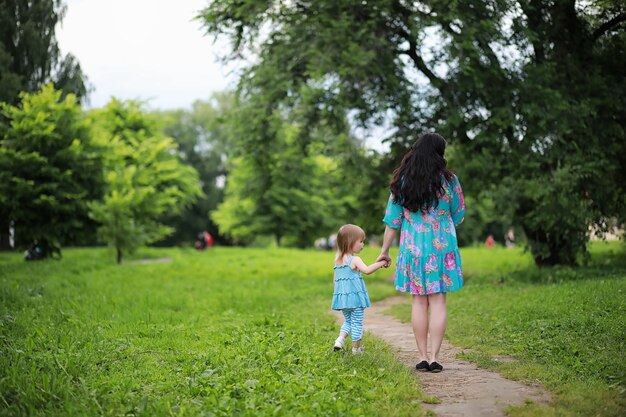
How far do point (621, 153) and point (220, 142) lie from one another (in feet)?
174

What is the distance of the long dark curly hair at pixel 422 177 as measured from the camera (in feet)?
21.3

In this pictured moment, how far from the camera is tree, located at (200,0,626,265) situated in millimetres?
13742

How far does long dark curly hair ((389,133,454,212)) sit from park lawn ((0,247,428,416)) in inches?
64.6

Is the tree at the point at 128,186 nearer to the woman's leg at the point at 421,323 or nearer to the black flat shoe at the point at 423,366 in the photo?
the woman's leg at the point at 421,323

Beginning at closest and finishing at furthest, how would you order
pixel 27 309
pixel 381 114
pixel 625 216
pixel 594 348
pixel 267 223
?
pixel 594 348, pixel 27 309, pixel 625 216, pixel 381 114, pixel 267 223

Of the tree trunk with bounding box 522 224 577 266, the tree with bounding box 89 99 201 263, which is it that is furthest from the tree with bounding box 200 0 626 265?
the tree with bounding box 89 99 201 263

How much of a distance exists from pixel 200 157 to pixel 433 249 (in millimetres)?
61335

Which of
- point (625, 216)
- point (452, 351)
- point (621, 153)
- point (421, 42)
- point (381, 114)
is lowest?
point (452, 351)

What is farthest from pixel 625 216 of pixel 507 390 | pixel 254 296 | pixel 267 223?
pixel 267 223

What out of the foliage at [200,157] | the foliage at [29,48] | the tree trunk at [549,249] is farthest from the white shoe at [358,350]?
the foliage at [200,157]

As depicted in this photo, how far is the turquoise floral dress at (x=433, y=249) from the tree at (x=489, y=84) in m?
7.40

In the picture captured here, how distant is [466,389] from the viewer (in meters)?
5.68

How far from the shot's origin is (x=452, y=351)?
25.1ft

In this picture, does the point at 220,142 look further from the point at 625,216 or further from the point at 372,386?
the point at 372,386
